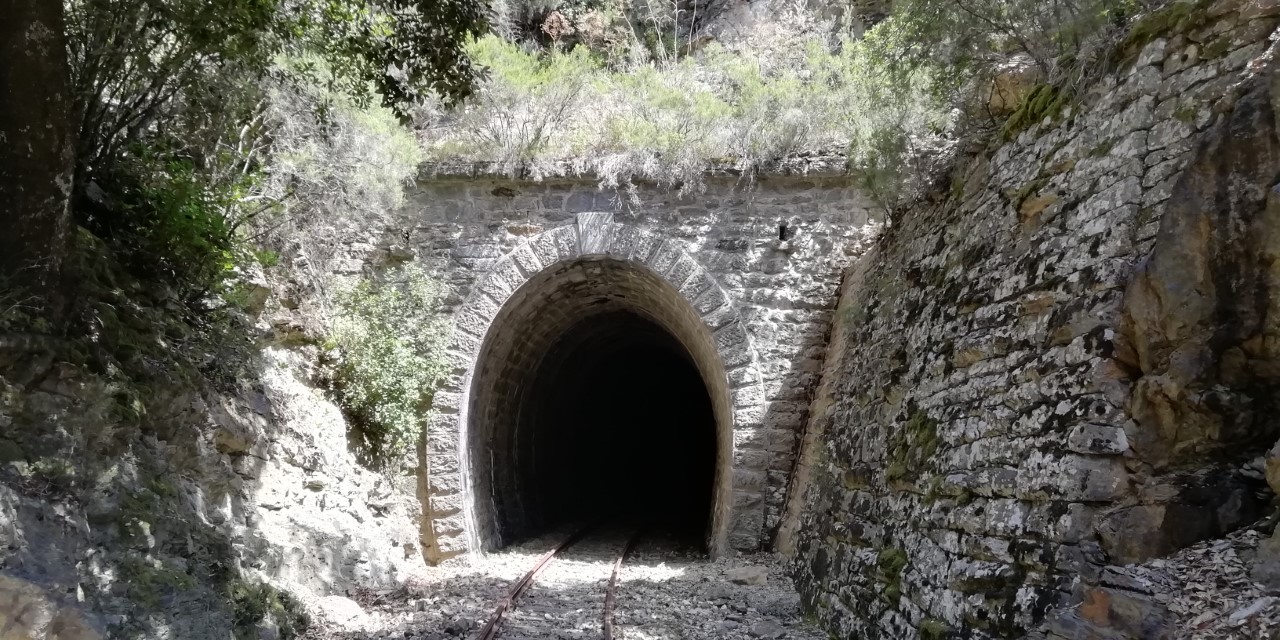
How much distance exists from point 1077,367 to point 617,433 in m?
15.2

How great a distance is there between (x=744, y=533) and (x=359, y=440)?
4.79m

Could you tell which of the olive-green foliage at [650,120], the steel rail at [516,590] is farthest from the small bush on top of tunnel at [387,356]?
the steel rail at [516,590]

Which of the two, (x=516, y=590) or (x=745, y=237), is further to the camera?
(x=745, y=237)

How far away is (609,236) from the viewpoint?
10086 mm

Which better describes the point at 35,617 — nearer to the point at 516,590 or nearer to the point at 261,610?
the point at 261,610

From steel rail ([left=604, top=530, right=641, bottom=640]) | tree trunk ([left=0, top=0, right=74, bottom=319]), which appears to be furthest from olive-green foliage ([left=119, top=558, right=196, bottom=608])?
steel rail ([left=604, top=530, right=641, bottom=640])

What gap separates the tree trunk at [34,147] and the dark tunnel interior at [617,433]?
26.0 feet

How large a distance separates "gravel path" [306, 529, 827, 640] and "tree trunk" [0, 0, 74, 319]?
3213 mm

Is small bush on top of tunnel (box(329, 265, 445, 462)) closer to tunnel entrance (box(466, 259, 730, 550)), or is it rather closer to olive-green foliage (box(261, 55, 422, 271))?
olive-green foliage (box(261, 55, 422, 271))

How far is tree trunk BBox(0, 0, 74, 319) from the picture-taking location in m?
4.61

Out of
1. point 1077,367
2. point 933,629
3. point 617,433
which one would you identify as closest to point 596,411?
point 617,433

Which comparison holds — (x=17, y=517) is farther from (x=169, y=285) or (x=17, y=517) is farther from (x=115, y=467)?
(x=169, y=285)

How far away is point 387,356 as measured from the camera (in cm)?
941

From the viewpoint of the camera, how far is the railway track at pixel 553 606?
20.6ft
